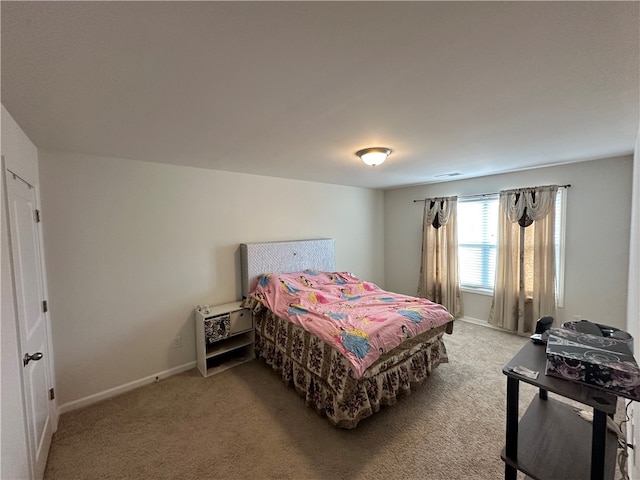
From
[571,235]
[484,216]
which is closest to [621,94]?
[571,235]

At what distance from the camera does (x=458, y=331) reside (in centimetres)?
395

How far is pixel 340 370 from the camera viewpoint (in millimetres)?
2080

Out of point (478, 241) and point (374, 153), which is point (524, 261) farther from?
point (374, 153)

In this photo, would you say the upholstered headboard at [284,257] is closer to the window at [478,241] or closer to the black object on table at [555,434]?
the window at [478,241]

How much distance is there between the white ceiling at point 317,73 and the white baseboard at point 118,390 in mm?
2311

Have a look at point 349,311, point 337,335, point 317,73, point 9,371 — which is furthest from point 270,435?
point 317,73

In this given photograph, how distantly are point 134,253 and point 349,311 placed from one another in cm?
235

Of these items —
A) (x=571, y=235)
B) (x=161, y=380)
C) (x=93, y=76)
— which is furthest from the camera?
(x=571, y=235)

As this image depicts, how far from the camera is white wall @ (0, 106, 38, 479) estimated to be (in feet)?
4.10

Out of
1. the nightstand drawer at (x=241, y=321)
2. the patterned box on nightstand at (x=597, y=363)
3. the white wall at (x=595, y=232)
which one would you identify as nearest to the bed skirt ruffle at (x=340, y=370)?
the nightstand drawer at (x=241, y=321)

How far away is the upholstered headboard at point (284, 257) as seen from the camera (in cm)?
342

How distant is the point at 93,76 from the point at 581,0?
6.51 feet

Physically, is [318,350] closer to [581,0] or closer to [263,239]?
[263,239]

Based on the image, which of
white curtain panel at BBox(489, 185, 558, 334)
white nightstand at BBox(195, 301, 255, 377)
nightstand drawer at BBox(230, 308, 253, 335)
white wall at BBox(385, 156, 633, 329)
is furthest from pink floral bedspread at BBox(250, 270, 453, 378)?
white wall at BBox(385, 156, 633, 329)
